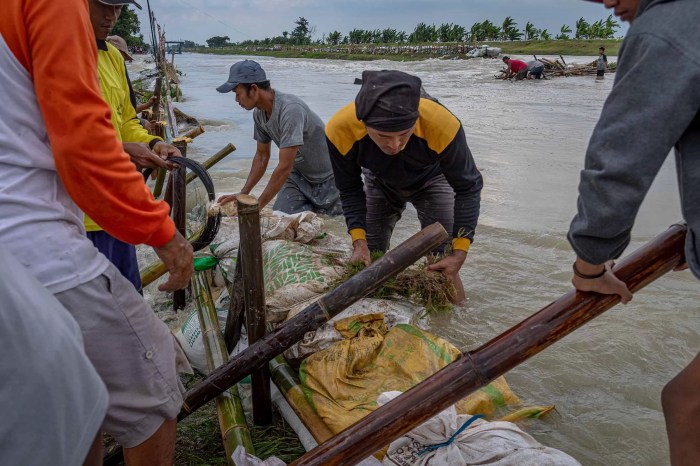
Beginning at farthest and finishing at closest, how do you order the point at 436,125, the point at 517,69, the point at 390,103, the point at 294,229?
the point at 517,69 < the point at 294,229 < the point at 436,125 < the point at 390,103

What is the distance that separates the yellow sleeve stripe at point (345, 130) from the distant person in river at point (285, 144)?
3.74 ft

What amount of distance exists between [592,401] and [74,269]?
272 cm

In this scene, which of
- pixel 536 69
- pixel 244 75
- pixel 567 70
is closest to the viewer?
pixel 244 75

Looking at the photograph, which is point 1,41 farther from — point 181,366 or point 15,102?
point 181,366

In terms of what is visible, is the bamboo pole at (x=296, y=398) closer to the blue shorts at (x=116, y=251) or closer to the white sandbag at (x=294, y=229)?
the blue shorts at (x=116, y=251)

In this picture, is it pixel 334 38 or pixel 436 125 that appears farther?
pixel 334 38

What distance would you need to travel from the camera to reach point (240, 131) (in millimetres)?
13781

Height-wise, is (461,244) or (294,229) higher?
(461,244)

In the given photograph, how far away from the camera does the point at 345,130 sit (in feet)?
10.6

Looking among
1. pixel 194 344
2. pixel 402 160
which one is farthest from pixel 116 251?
pixel 402 160

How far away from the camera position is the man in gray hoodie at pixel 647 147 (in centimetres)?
112

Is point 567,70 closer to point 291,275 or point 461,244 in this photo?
point 461,244

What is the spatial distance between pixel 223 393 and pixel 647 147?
2.06 meters

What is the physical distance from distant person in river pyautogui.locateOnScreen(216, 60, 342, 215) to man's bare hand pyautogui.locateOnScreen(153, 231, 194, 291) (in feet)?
7.91
